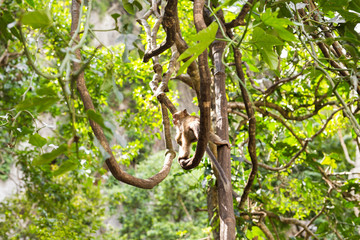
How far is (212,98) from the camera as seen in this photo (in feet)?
A: 3.05

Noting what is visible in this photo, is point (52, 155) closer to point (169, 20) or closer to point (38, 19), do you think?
point (38, 19)

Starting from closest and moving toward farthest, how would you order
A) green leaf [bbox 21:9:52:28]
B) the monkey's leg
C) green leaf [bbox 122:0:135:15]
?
1. green leaf [bbox 21:9:52:28]
2. green leaf [bbox 122:0:135:15]
3. the monkey's leg

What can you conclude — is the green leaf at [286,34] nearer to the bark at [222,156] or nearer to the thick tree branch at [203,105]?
the thick tree branch at [203,105]

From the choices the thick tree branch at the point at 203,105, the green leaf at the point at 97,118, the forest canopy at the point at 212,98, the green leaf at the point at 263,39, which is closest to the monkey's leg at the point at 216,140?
the forest canopy at the point at 212,98

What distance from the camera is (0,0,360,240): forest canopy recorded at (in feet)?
1.22

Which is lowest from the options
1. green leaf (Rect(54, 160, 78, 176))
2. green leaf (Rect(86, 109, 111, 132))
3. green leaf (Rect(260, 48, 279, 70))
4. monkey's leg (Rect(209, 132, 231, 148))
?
green leaf (Rect(54, 160, 78, 176))

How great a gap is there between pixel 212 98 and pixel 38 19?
26.3 inches

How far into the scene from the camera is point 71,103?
1.02 feet

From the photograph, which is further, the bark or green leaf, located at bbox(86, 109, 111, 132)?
the bark

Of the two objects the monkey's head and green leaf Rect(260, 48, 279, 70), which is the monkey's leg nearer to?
the monkey's head

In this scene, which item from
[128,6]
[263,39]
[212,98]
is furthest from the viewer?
[212,98]

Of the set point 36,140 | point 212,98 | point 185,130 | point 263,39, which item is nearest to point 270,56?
point 263,39

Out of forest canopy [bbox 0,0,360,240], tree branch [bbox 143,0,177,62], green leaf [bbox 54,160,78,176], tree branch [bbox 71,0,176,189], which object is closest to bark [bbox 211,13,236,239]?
forest canopy [bbox 0,0,360,240]

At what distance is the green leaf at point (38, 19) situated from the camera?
277 mm
